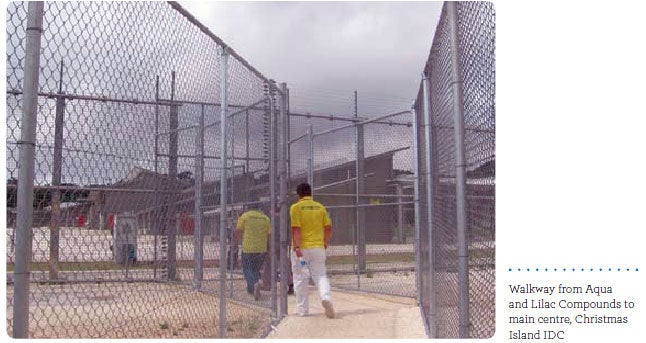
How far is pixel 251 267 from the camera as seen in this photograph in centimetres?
708

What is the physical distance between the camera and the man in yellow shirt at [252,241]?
22.5ft

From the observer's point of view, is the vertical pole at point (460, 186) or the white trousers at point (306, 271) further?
the white trousers at point (306, 271)

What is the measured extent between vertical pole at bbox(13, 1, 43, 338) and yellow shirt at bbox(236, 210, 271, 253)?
4451 mm

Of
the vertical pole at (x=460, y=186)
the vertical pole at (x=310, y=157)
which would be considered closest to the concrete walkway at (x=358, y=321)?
the vertical pole at (x=310, y=157)

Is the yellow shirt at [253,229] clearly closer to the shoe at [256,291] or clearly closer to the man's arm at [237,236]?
the man's arm at [237,236]

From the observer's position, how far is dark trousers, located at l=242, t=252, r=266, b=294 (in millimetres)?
6977

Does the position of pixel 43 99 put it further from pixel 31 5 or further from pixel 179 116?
pixel 179 116

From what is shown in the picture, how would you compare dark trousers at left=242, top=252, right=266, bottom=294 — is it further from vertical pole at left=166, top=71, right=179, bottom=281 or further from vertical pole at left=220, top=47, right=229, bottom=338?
vertical pole at left=220, top=47, right=229, bottom=338

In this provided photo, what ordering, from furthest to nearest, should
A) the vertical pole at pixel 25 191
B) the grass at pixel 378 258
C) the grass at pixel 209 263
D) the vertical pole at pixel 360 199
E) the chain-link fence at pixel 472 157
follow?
the grass at pixel 378 258 < the vertical pole at pixel 360 199 < the grass at pixel 209 263 < the chain-link fence at pixel 472 157 < the vertical pole at pixel 25 191

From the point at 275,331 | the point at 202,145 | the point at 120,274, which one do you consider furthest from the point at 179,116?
the point at 275,331

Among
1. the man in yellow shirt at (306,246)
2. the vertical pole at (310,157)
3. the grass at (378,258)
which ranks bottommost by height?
the grass at (378,258)

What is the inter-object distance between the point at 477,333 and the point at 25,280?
196 centimetres

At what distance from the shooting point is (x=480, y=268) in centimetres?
288

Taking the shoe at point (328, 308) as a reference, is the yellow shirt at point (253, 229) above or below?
above
